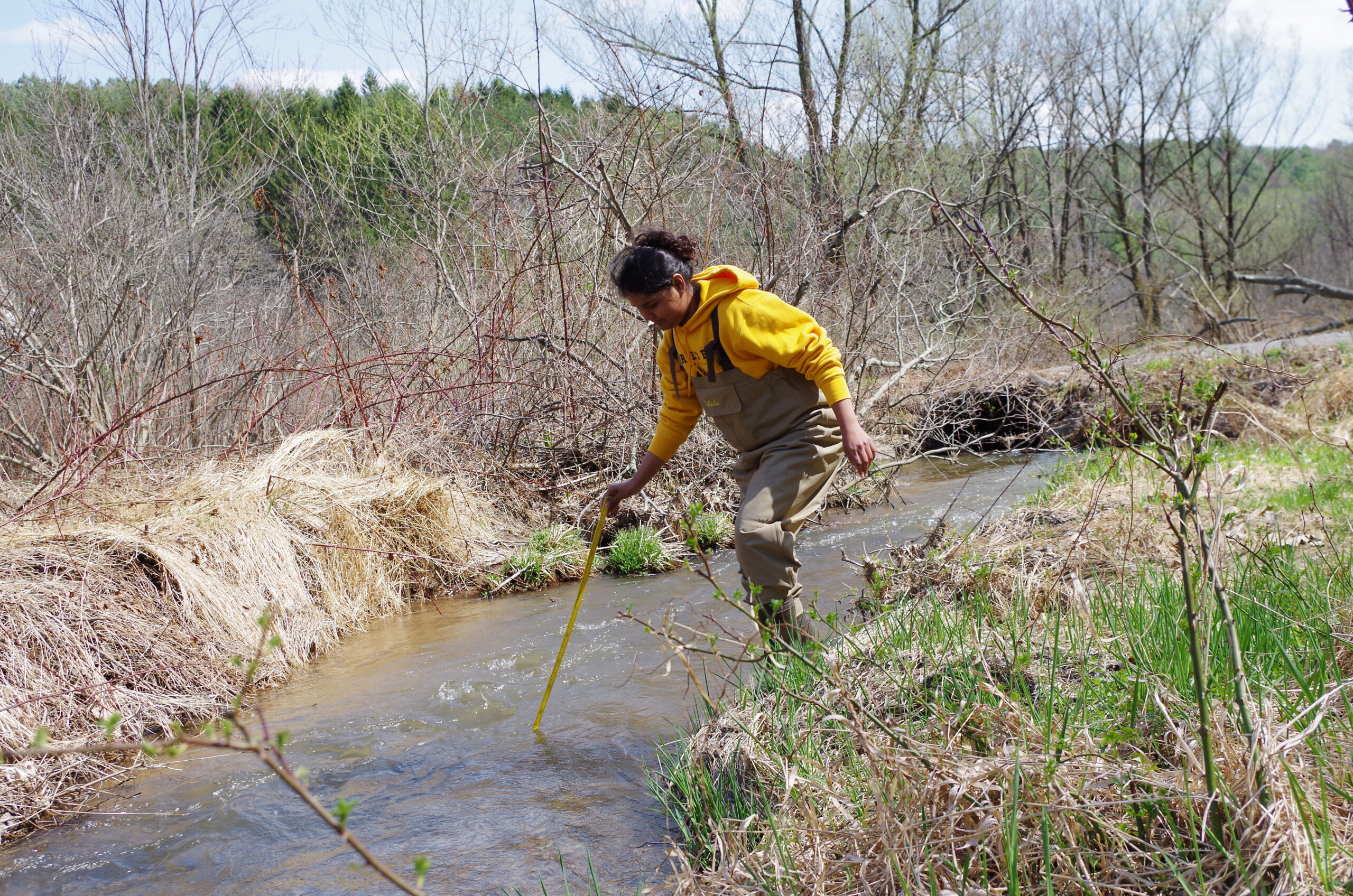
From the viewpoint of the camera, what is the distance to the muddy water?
3.08m

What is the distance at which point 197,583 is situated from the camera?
16.6 feet

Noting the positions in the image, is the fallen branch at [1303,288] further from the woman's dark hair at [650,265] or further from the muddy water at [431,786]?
the woman's dark hair at [650,265]

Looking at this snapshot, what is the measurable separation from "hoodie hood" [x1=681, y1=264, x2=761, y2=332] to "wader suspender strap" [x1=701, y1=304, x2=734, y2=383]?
0.12 feet

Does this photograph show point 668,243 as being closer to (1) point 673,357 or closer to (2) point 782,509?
(1) point 673,357

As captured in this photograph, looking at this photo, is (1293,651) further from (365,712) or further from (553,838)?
(365,712)

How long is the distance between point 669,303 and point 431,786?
2.21 metres

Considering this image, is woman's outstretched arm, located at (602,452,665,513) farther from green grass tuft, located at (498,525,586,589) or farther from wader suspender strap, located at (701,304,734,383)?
green grass tuft, located at (498,525,586,589)

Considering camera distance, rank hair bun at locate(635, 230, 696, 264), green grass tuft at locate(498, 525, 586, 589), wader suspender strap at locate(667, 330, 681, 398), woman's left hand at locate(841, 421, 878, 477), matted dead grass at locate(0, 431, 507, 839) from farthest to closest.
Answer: green grass tuft at locate(498, 525, 586, 589), wader suspender strap at locate(667, 330, 681, 398), matted dead grass at locate(0, 431, 507, 839), hair bun at locate(635, 230, 696, 264), woman's left hand at locate(841, 421, 878, 477)

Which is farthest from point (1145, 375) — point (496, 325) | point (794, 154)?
point (496, 325)

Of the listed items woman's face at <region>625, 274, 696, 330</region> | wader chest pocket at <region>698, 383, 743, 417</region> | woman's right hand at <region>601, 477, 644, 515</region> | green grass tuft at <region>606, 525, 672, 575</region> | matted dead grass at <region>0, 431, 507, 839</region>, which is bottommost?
green grass tuft at <region>606, 525, 672, 575</region>

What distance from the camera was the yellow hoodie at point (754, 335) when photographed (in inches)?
151

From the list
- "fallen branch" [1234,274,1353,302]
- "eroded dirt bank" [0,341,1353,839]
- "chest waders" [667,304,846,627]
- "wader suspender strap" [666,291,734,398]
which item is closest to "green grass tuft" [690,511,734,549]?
"eroded dirt bank" [0,341,1353,839]

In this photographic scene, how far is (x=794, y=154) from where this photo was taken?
29.2 ft

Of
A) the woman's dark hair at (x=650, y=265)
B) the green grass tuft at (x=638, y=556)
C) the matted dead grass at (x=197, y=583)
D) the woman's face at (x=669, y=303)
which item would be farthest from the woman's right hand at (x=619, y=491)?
the green grass tuft at (x=638, y=556)
